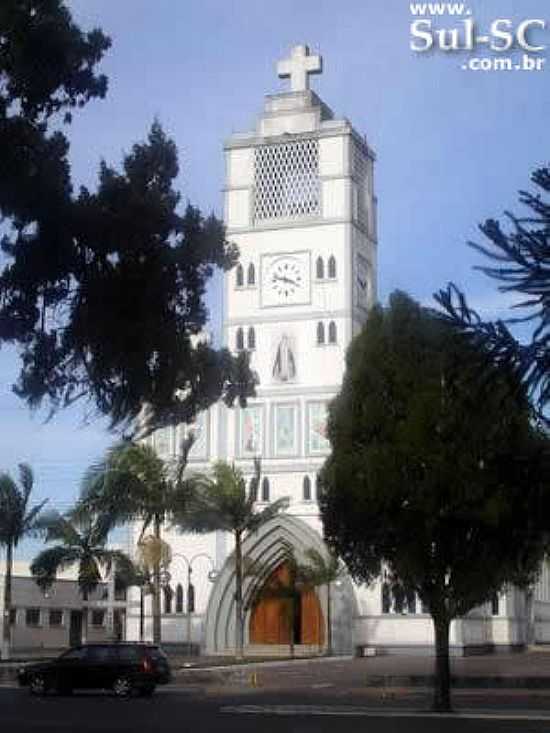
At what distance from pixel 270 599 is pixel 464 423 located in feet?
146

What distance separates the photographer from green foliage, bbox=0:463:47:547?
4787 centimetres

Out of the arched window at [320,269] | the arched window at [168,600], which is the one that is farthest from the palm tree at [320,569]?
the arched window at [320,269]

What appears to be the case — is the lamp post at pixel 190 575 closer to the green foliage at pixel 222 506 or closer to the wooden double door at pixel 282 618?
the wooden double door at pixel 282 618

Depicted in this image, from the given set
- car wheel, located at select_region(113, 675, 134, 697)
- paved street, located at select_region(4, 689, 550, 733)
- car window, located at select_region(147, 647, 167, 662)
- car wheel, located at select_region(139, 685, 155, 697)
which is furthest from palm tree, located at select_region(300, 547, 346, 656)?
paved street, located at select_region(4, 689, 550, 733)

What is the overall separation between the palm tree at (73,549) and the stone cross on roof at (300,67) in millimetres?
28328

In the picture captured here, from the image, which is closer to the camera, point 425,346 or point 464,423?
point 464,423

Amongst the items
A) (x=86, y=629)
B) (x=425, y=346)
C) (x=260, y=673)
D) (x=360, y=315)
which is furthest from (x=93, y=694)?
(x=86, y=629)

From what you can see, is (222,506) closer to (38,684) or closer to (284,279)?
(284,279)

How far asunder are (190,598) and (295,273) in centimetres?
1666

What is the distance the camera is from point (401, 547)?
25453 millimetres

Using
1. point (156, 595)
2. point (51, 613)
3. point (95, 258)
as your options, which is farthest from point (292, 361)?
point (95, 258)

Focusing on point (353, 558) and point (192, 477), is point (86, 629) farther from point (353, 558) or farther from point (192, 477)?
point (353, 558)

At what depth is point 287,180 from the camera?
64.6 meters

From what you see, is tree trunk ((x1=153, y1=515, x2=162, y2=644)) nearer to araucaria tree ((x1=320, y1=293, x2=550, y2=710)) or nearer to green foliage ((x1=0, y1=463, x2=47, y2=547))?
green foliage ((x1=0, y1=463, x2=47, y2=547))
